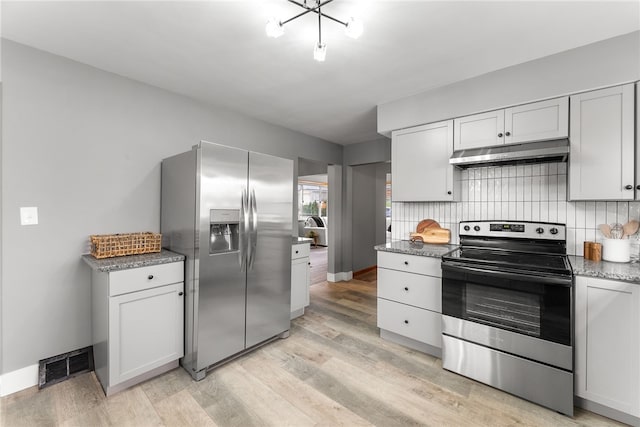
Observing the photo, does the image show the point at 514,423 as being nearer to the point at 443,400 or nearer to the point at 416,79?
the point at 443,400

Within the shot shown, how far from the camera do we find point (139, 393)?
1971mm

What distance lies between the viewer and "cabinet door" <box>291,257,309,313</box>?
325 centimetres

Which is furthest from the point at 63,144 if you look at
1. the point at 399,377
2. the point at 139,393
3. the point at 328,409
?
the point at 399,377

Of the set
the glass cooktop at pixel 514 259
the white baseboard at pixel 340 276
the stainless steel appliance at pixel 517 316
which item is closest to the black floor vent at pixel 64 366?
the stainless steel appliance at pixel 517 316

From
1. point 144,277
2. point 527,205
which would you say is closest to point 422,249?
point 527,205

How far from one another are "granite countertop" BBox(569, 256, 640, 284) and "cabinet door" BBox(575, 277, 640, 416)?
0.13 ft

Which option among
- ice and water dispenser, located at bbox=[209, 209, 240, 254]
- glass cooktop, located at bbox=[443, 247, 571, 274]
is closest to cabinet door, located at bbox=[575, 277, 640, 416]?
glass cooktop, located at bbox=[443, 247, 571, 274]

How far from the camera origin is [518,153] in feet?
7.19

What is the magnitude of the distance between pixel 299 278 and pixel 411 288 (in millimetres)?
1337

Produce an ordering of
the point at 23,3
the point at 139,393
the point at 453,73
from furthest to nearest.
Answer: the point at 453,73, the point at 139,393, the point at 23,3

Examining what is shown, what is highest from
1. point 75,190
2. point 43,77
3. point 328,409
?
point 43,77

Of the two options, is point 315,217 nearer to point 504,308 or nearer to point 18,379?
point 504,308

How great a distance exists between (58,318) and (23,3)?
213 centimetres

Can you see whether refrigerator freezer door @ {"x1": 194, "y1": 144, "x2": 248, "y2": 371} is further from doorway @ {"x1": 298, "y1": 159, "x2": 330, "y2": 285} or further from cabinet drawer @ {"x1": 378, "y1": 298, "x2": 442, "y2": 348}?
doorway @ {"x1": 298, "y1": 159, "x2": 330, "y2": 285}
